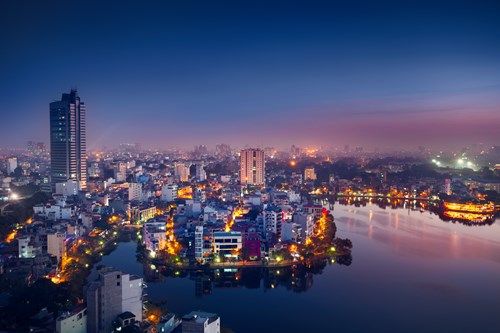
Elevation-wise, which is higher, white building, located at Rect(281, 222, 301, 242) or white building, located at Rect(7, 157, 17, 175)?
white building, located at Rect(7, 157, 17, 175)

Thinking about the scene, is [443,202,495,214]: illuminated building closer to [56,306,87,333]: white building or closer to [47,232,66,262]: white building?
A: [47,232,66,262]: white building

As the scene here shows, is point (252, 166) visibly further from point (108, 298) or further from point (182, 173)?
point (108, 298)

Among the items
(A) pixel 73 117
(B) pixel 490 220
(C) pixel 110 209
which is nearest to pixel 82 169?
(A) pixel 73 117

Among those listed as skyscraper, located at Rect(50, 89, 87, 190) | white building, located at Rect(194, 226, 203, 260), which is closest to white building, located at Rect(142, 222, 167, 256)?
white building, located at Rect(194, 226, 203, 260)

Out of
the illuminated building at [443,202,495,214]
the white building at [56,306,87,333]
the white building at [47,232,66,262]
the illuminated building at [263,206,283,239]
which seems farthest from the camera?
the illuminated building at [443,202,495,214]

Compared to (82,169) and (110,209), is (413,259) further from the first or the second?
(82,169)

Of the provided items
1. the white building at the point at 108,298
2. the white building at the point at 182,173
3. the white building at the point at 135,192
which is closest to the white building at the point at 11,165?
the white building at the point at 182,173

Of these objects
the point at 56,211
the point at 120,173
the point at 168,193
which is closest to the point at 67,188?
the point at 168,193
